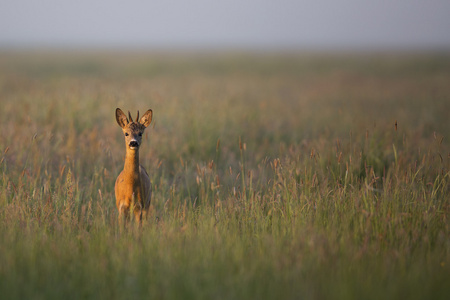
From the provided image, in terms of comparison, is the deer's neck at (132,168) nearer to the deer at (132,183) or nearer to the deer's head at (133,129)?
the deer at (132,183)

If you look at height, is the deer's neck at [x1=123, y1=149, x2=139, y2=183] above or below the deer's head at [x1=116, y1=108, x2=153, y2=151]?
below

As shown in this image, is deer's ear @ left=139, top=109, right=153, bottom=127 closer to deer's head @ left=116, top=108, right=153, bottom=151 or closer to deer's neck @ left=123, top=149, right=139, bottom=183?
deer's head @ left=116, top=108, right=153, bottom=151

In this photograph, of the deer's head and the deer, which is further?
the deer

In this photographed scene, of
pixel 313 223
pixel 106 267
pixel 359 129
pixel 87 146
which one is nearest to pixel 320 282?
pixel 313 223

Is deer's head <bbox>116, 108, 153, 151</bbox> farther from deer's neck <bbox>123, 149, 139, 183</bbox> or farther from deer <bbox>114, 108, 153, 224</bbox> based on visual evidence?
deer's neck <bbox>123, 149, 139, 183</bbox>

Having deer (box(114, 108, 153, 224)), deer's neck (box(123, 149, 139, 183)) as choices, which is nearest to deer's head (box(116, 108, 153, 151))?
deer (box(114, 108, 153, 224))

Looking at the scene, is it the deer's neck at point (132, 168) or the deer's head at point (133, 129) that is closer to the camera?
the deer's head at point (133, 129)

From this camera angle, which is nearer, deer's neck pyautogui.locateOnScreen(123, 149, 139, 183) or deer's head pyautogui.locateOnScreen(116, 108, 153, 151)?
deer's head pyautogui.locateOnScreen(116, 108, 153, 151)

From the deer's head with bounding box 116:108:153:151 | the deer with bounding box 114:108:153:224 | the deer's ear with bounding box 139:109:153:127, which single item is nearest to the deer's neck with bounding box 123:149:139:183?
the deer with bounding box 114:108:153:224

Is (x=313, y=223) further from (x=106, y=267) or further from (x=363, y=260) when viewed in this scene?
(x=106, y=267)

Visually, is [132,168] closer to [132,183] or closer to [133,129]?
[132,183]

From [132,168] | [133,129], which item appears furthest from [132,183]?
[133,129]

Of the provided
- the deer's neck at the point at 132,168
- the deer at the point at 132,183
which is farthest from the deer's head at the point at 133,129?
the deer's neck at the point at 132,168

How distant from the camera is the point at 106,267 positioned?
12.9ft
